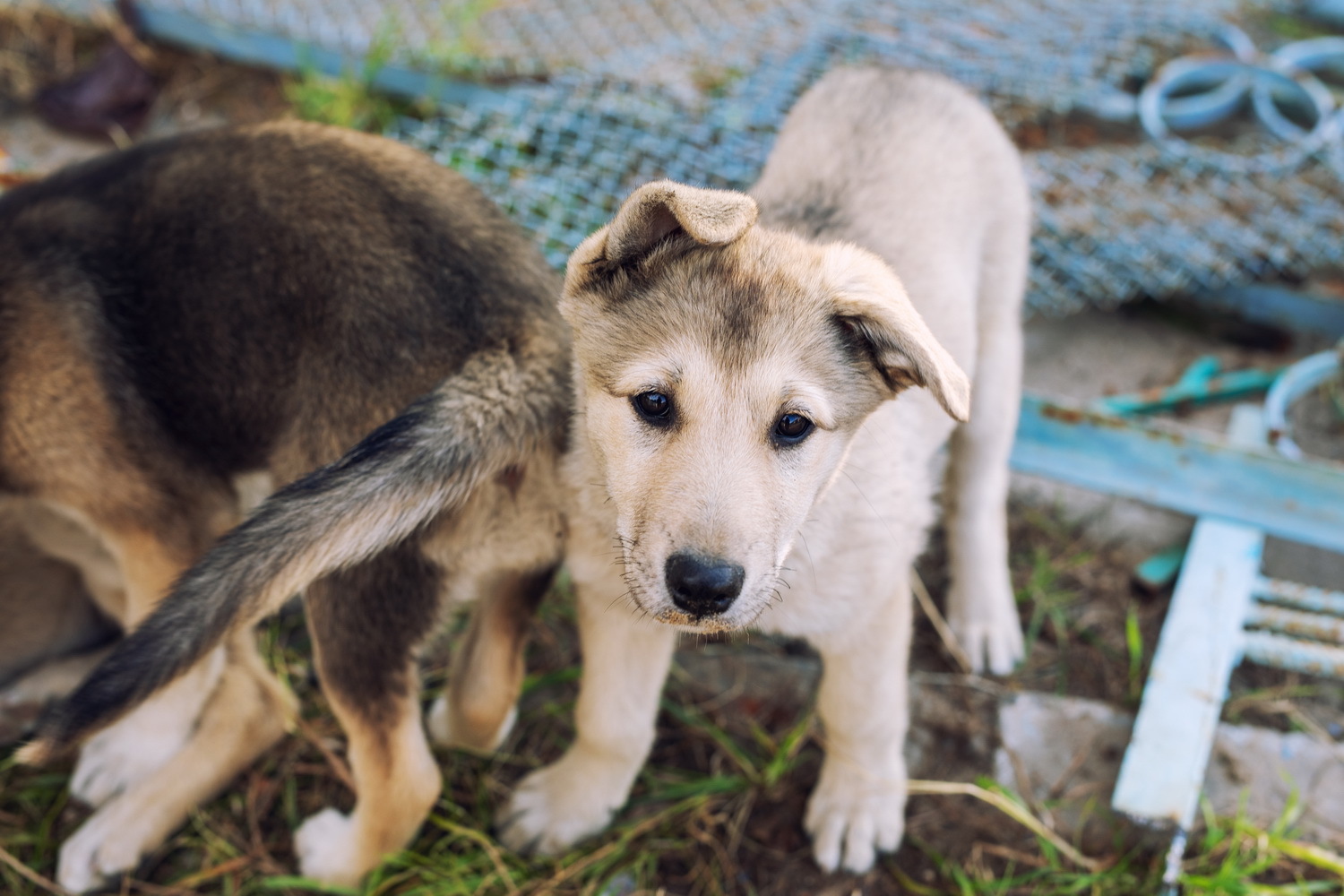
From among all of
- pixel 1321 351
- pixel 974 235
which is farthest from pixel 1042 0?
pixel 974 235

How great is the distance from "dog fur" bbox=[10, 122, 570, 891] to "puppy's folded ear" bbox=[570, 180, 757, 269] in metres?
0.35

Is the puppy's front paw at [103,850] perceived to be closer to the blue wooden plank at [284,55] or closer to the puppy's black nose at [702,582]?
the puppy's black nose at [702,582]

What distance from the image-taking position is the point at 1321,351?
180 inches

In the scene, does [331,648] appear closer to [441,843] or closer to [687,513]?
[441,843]

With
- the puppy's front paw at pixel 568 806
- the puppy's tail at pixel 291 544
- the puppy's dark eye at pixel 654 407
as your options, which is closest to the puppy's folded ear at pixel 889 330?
the puppy's dark eye at pixel 654 407

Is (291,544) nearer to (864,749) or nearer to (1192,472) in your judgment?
(864,749)

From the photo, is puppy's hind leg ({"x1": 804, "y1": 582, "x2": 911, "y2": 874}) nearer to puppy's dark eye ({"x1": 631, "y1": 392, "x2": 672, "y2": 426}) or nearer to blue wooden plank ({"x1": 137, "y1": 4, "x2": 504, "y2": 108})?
puppy's dark eye ({"x1": 631, "y1": 392, "x2": 672, "y2": 426})

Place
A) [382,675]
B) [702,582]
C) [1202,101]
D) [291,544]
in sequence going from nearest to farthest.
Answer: [702,582] < [291,544] < [382,675] < [1202,101]

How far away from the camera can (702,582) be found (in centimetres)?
200

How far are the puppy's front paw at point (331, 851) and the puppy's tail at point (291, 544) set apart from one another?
2.89 ft

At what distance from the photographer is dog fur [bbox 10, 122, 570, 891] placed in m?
2.21

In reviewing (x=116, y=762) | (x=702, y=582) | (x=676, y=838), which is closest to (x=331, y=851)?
(x=116, y=762)

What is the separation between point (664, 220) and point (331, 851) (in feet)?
5.98

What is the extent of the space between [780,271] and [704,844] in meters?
1.59
